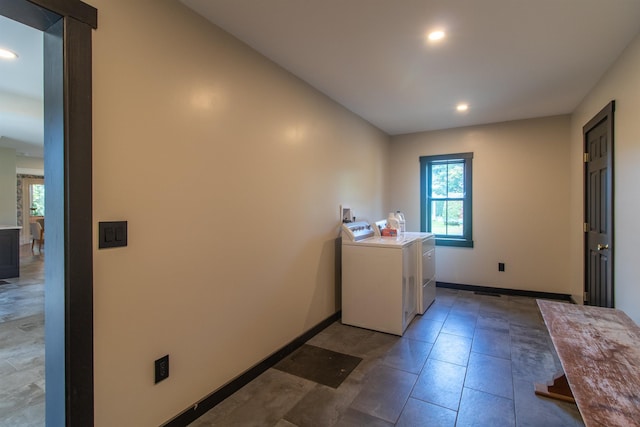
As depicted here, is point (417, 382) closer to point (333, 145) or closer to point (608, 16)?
point (333, 145)

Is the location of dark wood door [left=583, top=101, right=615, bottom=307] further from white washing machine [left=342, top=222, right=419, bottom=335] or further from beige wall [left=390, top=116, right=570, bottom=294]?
white washing machine [left=342, top=222, right=419, bottom=335]

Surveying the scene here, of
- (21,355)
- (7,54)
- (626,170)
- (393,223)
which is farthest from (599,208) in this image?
(21,355)

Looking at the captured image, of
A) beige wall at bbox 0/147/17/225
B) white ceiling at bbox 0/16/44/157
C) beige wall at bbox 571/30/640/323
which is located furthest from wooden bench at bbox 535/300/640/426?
beige wall at bbox 0/147/17/225

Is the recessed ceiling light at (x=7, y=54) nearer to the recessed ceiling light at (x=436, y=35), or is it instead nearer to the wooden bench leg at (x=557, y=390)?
the recessed ceiling light at (x=436, y=35)

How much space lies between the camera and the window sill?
15.1ft

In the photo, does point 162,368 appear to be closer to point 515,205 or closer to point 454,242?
point 454,242

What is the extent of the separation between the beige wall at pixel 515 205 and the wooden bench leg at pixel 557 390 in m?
2.49

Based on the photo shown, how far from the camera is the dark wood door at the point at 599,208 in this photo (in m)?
2.61

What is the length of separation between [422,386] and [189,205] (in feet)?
6.46

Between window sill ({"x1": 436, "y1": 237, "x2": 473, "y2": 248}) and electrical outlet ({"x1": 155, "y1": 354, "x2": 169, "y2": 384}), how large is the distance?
4.07 m

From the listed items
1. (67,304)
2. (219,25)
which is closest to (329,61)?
(219,25)

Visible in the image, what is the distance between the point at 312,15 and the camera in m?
1.90

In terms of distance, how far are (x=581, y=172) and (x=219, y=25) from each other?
3953mm

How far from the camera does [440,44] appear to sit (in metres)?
2.24
